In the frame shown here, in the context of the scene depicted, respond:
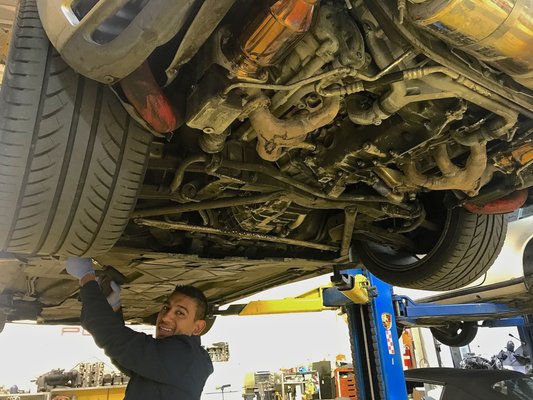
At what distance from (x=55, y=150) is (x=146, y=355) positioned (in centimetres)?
94

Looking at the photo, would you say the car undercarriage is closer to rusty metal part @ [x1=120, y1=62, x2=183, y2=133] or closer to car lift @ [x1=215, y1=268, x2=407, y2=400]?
rusty metal part @ [x1=120, y1=62, x2=183, y2=133]

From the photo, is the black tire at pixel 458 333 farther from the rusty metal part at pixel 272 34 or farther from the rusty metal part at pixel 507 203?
the rusty metal part at pixel 272 34

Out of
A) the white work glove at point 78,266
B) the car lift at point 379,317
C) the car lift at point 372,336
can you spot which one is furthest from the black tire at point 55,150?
the car lift at point 372,336

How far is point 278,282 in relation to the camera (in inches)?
131

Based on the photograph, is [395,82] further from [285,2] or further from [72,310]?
[72,310]

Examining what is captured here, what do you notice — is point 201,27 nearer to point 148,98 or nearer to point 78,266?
point 148,98

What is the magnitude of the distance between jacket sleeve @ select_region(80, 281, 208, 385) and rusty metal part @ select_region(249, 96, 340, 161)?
915mm

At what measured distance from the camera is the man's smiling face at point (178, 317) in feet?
7.02

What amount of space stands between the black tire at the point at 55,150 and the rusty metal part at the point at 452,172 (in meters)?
1.04

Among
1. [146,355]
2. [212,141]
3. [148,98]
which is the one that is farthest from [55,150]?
[146,355]

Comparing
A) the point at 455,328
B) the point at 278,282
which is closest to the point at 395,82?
the point at 278,282

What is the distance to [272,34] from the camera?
108 centimetres

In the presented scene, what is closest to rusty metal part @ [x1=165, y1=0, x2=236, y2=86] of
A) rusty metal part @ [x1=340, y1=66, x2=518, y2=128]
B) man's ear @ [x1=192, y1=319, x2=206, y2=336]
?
rusty metal part @ [x1=340, y1=66, x2=518, y2=128]

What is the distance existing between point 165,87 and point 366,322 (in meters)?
3.51
